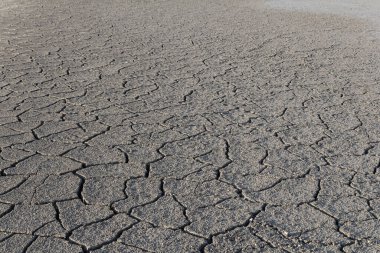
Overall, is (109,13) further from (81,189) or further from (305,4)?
(81,189)

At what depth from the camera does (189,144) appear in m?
5.47

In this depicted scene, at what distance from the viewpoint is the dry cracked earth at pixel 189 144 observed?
3.99 m

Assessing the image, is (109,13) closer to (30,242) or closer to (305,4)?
(305,4)

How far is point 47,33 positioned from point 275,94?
5.13 m

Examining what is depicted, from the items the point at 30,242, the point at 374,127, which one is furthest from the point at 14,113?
the point at 374,127

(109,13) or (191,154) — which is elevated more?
(191,154)

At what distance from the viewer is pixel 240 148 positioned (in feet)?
17.7

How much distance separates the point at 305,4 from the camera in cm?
1478

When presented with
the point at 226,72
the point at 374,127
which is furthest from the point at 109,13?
the point at 374,127

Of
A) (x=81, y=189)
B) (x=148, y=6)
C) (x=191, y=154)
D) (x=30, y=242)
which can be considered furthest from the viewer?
(x=148, y=6)

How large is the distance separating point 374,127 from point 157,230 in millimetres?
2756

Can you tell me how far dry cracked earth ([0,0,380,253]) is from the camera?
399cm

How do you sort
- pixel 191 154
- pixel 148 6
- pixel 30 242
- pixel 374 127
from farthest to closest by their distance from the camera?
pixel 148 6, pixel 374 127, pixel 191 154, pixel 30 242

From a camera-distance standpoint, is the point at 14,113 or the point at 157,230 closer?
the point at 157,230
